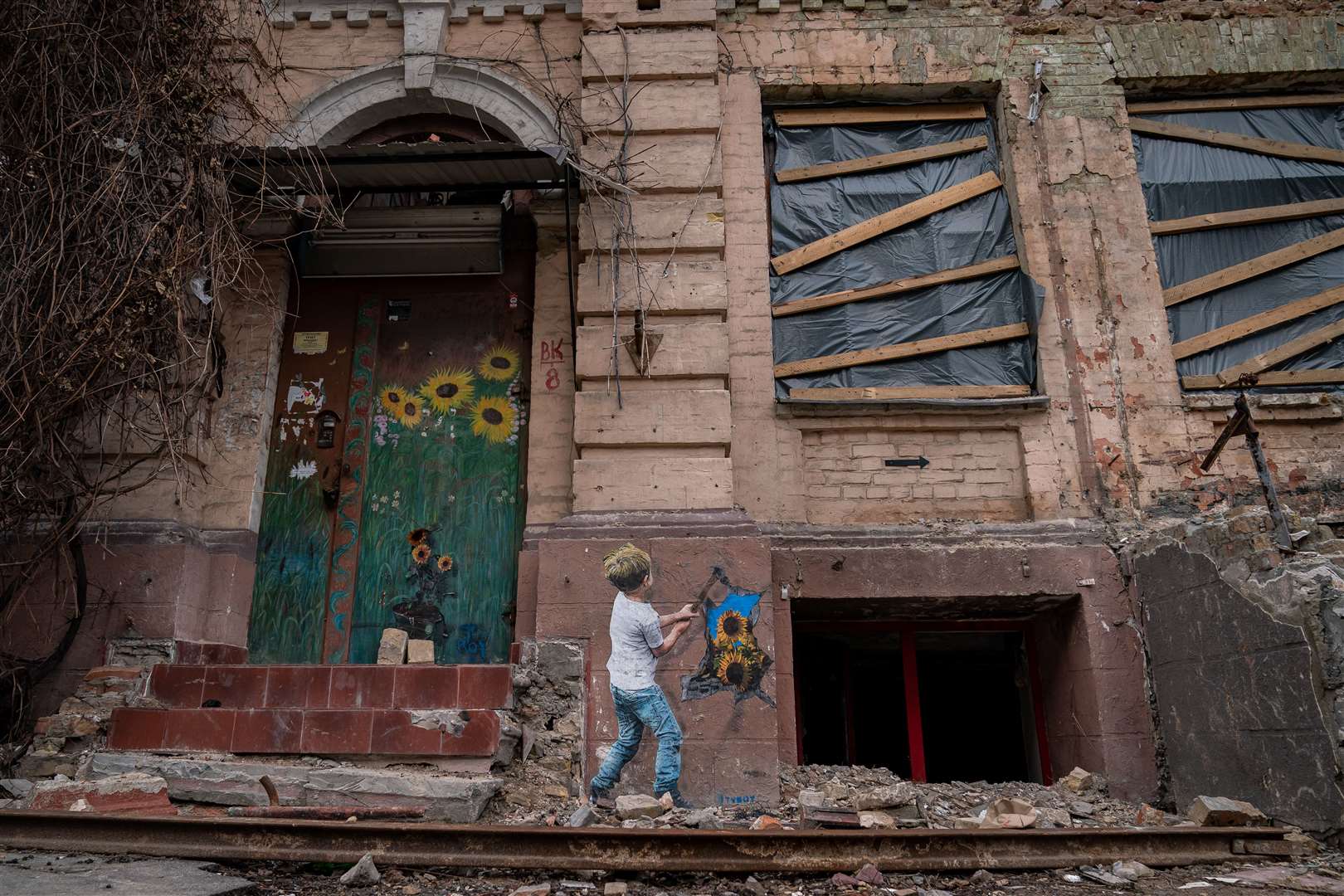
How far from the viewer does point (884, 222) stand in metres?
7.95

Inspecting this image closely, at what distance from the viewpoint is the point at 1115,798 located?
20.5 feet

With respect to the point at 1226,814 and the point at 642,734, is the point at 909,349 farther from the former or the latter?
the point at 1226,814

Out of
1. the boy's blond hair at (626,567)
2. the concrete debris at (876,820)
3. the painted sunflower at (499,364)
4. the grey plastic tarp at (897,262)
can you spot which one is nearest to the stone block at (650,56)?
the grey plastic tarp at (897,262)

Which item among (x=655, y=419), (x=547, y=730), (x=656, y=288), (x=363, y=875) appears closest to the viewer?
(x=363, y=875)

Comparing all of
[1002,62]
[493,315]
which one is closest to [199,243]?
[493,315]

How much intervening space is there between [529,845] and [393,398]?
492 cm

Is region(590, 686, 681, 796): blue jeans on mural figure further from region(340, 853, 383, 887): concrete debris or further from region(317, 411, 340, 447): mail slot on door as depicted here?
region(317, 411, 340, 447): mail slot on door

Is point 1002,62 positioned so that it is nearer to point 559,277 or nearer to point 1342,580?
point 559,277

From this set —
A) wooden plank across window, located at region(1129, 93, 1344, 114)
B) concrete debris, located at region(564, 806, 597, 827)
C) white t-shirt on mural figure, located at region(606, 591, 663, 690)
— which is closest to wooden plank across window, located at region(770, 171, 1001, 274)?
wooden plank across window, located at region(1129, 93, 1344, 114)

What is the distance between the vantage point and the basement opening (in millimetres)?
7582

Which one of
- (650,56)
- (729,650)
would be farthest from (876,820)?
(650,56)

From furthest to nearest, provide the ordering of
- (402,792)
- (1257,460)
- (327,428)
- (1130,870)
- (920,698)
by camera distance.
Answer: (920,698) → (327,428) → (1257,460) → (402,792) → (1130,870)

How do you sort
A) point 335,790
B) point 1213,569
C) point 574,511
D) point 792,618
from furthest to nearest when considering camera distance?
1. point 792,618
2. point 574,511
3. point 1213,569
4. point 335,790

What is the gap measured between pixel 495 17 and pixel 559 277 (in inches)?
102
